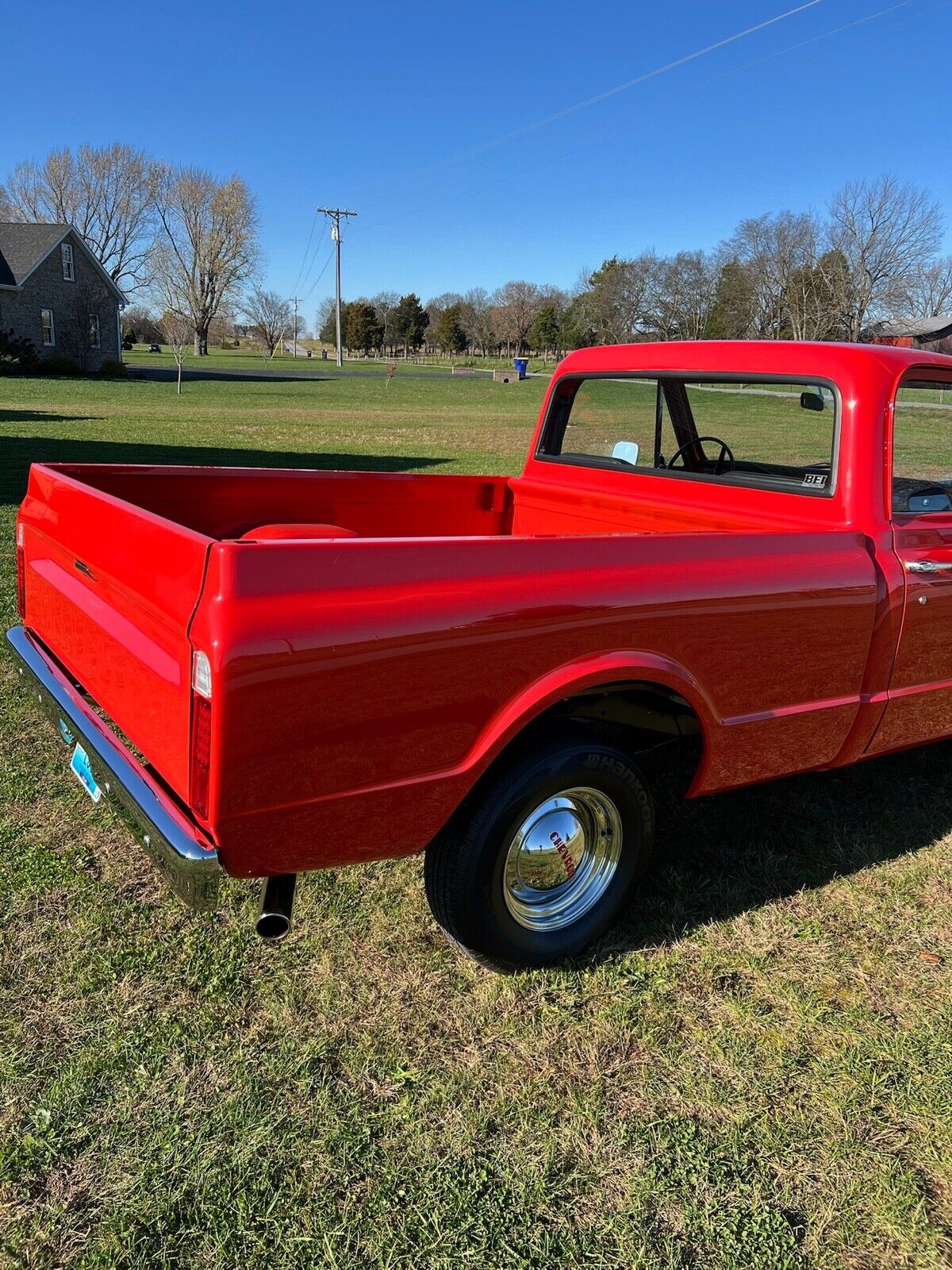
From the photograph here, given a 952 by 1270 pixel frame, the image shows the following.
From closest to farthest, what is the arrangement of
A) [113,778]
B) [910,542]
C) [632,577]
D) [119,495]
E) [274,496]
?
1. [113,778]
2. [632,577]
3. [910,542]
4. [119,495]
5. [274,496]

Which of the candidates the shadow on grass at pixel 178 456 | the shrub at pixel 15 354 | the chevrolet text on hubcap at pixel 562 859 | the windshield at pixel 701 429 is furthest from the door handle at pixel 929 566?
the shrub at pixel 15 354

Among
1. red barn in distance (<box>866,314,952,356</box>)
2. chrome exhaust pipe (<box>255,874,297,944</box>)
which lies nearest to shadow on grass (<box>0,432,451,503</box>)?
chrome exhaust pipe (<box>255,874,297,944</box>)

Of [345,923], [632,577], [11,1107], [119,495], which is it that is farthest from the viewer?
[119,495]

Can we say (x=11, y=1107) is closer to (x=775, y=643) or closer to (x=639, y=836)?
(x=639, y=836)

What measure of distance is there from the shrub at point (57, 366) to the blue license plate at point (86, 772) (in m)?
42.7

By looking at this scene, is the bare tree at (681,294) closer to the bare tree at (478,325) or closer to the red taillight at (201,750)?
the bare tree at (478,325)

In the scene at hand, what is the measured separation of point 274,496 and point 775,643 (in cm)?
211

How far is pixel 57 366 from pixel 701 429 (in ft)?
140

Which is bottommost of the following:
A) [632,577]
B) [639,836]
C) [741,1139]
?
[741,1139]

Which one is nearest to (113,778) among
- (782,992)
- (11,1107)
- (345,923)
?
(11,1107)

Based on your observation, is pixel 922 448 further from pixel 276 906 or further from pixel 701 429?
pixel 276 906

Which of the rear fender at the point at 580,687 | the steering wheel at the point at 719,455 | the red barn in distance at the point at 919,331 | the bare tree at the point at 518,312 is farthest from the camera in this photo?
the bare tree at the point at 518,312

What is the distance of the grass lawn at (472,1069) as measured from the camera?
78.3 inches

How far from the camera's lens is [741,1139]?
2.26 metres
